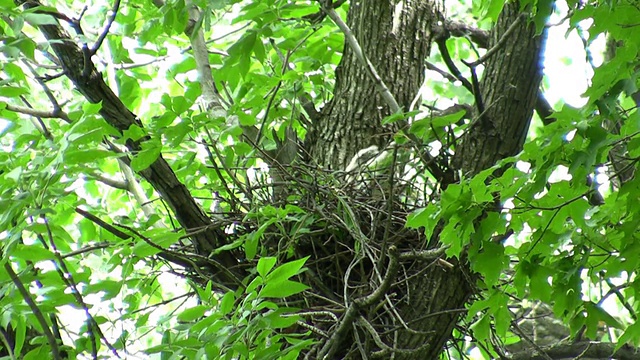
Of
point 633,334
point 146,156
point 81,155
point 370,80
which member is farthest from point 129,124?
point 633,334

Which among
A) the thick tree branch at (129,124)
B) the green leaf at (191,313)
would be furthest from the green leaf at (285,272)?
the thick tree branch at (129,124)

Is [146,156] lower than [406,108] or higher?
lower

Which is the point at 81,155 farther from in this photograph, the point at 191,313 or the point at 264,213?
the point at 264,213

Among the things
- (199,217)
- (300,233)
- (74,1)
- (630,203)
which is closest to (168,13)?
(199,217)

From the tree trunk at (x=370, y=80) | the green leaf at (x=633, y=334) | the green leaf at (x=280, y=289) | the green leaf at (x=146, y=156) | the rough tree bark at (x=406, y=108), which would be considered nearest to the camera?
the green leaf at (x=280, y=289)

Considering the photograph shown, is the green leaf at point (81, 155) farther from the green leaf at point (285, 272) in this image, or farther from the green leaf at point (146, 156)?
the green leaf at point (285, 272)

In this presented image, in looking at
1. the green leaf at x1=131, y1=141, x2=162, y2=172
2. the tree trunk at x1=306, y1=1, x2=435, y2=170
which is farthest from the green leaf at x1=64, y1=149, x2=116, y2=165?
the tree trunk at x1=306, y1=1, x2=435, y2=170

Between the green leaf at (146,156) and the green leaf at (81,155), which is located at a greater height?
the green leaf at (146,156)

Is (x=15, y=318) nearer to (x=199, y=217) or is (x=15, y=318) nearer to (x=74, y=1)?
(x=199, y=217)

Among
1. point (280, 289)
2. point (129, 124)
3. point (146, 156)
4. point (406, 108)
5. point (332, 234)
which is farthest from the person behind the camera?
point (406, 108)

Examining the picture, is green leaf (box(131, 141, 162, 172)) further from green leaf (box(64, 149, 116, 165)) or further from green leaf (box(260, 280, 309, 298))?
green leaf (box(260, 280, 309, 298))

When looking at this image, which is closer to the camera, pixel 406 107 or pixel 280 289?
pixel 280 289

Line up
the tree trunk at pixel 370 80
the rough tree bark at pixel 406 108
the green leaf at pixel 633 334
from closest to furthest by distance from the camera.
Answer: the green leaf at pixel 633 334, the rough tree bark at pixel 406 108, the tree trunk at pixel 370 80

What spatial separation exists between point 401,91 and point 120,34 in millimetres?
1030
